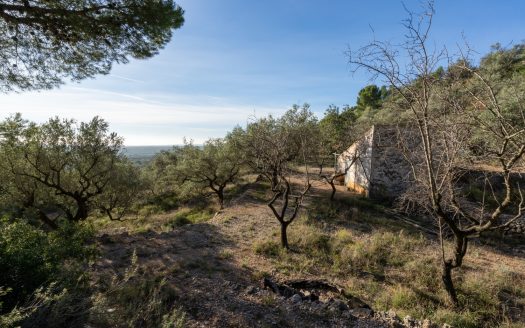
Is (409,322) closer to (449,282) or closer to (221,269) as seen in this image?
(449,282)

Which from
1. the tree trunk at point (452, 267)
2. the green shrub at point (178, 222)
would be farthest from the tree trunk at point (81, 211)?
the tree trunk at point (452, 267)

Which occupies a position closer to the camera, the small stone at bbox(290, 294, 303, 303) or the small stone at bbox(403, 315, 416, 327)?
the small stone at bbox(403, 315, 416, 327)

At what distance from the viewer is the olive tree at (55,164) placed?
39.2 ft

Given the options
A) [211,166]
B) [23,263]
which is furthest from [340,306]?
[211,166]

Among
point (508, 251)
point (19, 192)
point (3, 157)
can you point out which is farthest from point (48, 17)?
point (508, 251)

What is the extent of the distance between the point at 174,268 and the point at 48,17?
22.0 ft

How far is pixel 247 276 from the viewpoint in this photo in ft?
26.6

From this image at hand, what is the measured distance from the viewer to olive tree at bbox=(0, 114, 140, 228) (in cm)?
1195

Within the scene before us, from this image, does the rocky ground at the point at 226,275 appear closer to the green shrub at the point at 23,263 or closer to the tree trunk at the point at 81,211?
the green shrub at the point at 23,263

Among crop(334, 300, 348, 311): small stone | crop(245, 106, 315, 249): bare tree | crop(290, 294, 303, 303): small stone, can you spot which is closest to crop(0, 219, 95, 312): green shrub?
crop(290, 294, 303, 303): small stone

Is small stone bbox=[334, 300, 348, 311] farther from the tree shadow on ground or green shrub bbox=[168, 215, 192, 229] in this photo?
green shrub bbox=[168, 215, 192, 229]

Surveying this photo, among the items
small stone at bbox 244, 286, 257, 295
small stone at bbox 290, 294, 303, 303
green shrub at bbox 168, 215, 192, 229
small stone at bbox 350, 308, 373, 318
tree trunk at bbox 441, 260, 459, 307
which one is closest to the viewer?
small stone at bbox 350, 308, 373, 318

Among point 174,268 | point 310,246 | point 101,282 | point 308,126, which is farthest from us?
point 308,126

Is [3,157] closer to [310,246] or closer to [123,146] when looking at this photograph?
[123,146]
